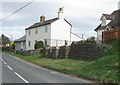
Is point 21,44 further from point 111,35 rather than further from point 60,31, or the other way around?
point 111,35

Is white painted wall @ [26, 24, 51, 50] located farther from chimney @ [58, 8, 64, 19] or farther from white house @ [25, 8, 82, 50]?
chimney @ [58, 8, 64, 19]

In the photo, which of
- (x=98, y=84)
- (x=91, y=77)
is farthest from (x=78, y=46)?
(x=98, y=84)

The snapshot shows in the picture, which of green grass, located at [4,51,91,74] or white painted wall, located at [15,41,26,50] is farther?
white painted wall, located at [15,41,26,50]

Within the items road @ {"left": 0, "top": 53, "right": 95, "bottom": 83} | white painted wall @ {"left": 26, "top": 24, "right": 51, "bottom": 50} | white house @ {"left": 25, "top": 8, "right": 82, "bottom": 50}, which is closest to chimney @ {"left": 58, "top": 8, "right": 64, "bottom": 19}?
white house @ {"left": 25, "top": 8, "right": 82, "bottom": 50}

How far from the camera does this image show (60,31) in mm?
38938

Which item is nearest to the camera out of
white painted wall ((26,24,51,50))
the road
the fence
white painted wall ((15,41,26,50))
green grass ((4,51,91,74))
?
the road

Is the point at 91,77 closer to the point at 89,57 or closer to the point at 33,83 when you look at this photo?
the point at 33,83

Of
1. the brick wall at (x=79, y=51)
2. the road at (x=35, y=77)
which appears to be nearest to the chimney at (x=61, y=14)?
the brick wall at (x=79, y=51)

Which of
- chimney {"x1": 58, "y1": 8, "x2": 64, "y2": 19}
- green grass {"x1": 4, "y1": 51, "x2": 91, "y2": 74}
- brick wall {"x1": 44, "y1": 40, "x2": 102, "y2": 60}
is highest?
chimney {"x1": 58, "y1": 8, "x2": 64, "y2": 19}

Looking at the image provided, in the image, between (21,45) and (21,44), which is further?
(21,44)

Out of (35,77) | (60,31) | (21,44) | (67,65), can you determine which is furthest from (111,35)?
(21,44)

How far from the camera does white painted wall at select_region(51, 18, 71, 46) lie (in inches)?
1477

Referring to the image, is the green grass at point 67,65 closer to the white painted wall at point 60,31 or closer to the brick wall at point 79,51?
the brick wall at point 79,51

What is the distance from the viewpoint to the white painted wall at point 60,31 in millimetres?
37528
